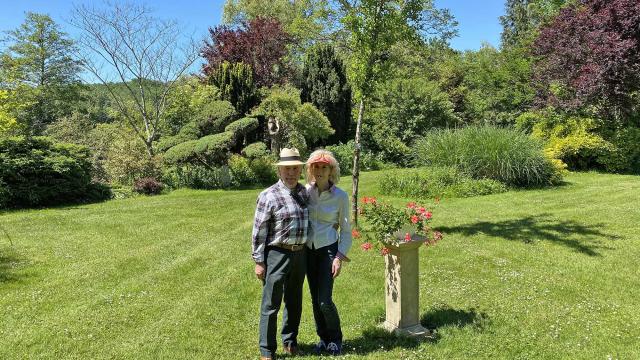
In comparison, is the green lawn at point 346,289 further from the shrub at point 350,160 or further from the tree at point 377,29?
the shrub at point 350,160

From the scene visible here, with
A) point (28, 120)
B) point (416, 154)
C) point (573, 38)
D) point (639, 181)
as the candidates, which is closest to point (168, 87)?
point (416, 154)

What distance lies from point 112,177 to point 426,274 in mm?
11095

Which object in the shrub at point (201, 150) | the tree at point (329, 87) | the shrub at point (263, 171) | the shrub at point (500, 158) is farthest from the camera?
the tree at point (329, 87)

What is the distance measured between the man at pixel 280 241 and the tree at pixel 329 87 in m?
14.5

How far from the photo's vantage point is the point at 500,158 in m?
10.7

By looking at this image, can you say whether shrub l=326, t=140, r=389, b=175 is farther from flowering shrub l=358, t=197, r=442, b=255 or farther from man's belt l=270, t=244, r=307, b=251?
man's belt l=270, t=244, r=307, b=251

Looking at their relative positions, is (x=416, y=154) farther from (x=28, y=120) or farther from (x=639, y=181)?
(x=28, y=120)

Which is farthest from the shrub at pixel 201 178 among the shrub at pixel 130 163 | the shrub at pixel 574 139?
the shrub at pixel 574 139

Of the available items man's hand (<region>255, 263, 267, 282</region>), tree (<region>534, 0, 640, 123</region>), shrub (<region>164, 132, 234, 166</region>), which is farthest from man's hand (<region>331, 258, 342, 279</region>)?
tree (<region>534, 0, 640, 123</region>)

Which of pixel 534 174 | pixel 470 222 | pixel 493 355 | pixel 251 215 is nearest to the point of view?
pixel 493 355

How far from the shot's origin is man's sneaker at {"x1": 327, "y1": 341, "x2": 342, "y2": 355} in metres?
3.46

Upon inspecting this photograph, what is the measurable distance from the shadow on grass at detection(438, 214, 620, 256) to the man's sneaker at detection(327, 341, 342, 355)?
4.05 metres

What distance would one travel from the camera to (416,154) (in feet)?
42.7

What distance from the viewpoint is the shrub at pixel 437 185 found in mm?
10141
